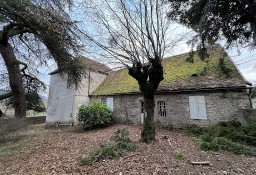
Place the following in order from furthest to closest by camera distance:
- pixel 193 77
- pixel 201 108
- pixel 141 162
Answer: pixel 193 77
pixel 201 108
pixel 141 162

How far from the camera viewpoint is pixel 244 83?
1002 cm

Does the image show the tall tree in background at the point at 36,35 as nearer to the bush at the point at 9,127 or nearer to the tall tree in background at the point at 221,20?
the bush at the point at 9,127

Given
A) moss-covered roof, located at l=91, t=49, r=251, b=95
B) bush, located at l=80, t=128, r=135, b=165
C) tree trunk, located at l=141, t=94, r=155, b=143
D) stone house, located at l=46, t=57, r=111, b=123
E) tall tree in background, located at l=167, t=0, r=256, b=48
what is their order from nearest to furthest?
1. bush, located at l=80, t=128, r=135, b=165
2. tall tree in background, located at l=167, t=0, r=256, b=48
3. tree trunk, located at l=141, t=94, r=155, b=143
4. moss-covered roof, located at l=91, t=49, r=251, b=95
5. stone house, located at l=46, t=57, r=111, b=123

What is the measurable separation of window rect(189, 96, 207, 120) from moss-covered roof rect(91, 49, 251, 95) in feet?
2.71

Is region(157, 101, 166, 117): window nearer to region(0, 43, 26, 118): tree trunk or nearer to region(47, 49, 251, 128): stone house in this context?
region(47, 49, 251, 128): stone house

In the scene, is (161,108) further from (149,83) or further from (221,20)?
(221,20)

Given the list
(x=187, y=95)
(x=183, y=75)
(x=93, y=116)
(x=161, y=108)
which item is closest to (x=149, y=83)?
(x=187, y=95)

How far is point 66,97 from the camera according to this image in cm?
1853

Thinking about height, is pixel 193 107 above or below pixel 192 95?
below

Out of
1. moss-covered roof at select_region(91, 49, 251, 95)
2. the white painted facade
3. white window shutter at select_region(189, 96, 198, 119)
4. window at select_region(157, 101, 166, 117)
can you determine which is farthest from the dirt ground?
the white painted facade

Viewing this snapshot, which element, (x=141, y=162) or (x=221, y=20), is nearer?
(x=141, y=162)

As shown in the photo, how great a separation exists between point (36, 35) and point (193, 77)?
10203 mm

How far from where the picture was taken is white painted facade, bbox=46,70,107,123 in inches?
702

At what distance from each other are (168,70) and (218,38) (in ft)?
24.3
